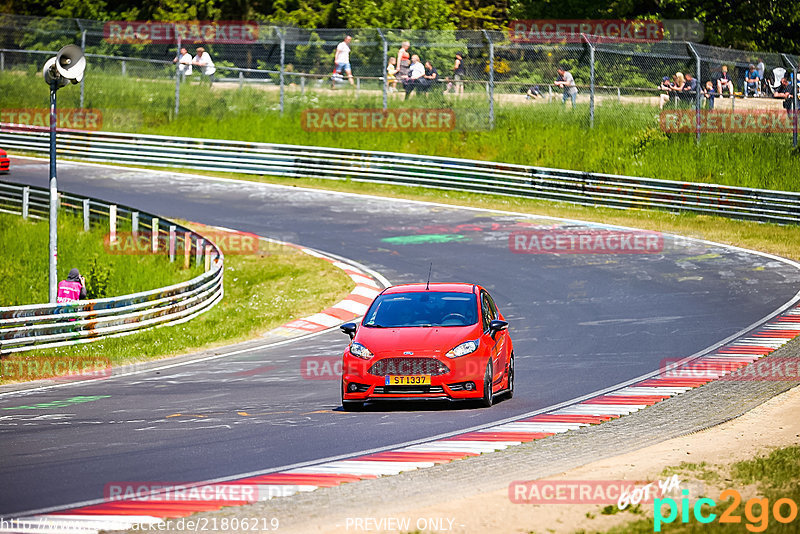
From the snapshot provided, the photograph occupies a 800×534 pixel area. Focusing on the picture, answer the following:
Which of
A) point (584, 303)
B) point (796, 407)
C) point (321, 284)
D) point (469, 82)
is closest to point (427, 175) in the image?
point (469, 82)

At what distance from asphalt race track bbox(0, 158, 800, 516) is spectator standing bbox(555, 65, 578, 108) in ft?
18.0

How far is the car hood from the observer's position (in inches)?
516

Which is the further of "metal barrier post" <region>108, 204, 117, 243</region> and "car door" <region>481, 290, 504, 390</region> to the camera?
"metal barrier post" <region>108, 204, 117, 243</region>

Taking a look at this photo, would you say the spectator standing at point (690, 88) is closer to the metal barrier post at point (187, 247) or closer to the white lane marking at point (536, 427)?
the metal barrier post at point (187, 247)

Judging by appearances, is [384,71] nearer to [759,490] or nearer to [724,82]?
[724,82]

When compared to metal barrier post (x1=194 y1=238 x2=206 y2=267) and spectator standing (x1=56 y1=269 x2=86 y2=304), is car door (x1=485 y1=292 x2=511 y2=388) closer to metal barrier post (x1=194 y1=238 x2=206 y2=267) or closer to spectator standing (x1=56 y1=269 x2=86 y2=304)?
spectator standing (x1=56 y1=269 x2=86 y2=304)

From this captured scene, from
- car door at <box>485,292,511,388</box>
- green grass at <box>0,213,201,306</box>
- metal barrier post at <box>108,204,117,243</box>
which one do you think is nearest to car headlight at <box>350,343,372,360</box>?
car door at <box>485,292,511,388</box>

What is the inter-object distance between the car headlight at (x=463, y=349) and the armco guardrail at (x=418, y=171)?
17738 mm

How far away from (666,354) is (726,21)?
96.5ft

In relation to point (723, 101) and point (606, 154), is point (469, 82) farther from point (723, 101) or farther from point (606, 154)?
point (723, 101)

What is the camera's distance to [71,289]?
20078 mm

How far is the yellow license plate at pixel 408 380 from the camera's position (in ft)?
42.9

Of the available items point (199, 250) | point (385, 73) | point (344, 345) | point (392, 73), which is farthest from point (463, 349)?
point (392, 73)

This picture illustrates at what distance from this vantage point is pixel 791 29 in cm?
4256
